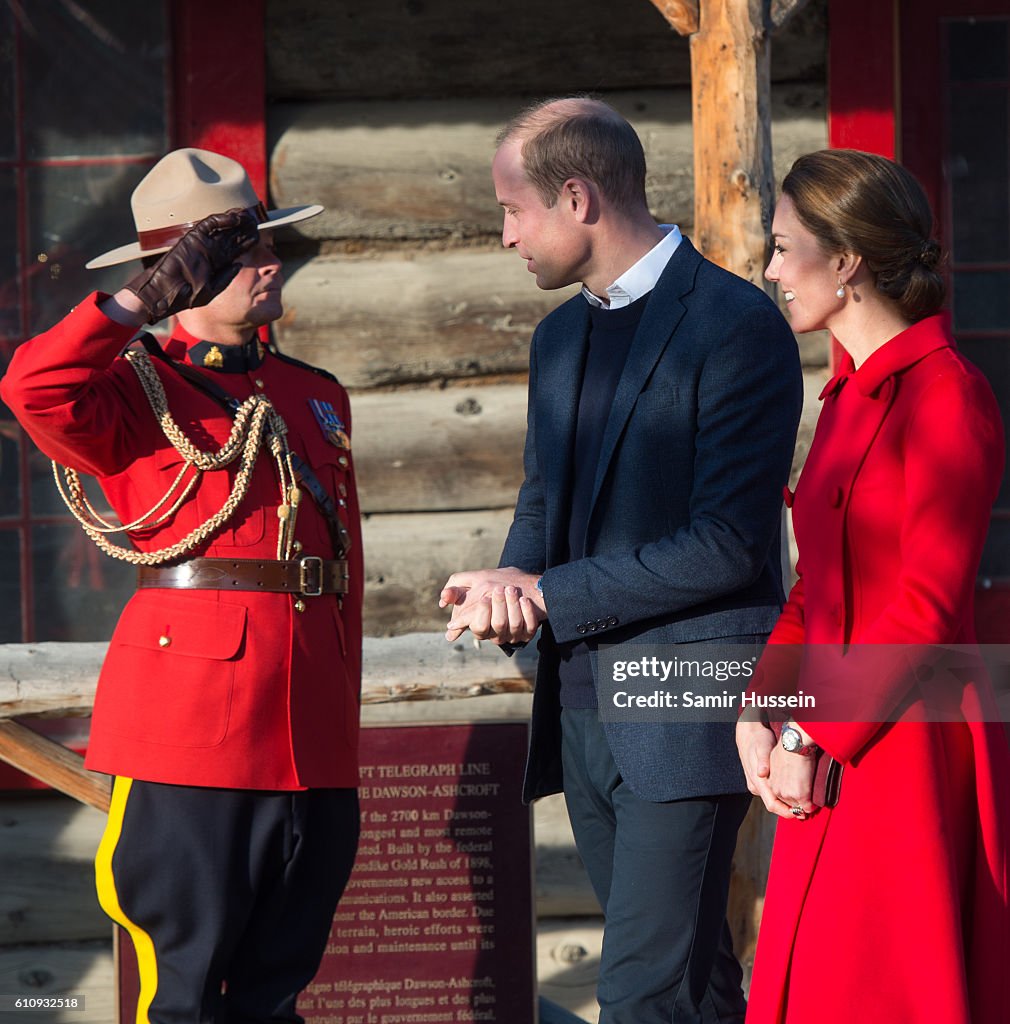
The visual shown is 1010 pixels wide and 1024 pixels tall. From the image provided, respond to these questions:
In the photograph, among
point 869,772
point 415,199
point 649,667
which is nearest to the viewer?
point 869,772

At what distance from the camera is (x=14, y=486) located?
476 centimetres

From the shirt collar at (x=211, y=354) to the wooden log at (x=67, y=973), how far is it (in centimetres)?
236

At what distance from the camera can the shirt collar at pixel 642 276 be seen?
2.57 m

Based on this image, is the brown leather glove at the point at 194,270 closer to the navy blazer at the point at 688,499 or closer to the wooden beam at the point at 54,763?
the navy blazer at the point at 688,499

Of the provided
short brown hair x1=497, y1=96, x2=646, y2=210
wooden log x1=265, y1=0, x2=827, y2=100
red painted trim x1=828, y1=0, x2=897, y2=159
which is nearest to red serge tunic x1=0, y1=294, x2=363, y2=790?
short brown hair x1=497, y1=96, x2=646, y2=210

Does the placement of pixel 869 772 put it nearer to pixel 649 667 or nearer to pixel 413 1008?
pixel 649 667

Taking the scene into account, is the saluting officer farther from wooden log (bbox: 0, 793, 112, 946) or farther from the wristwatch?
wooden log (bbox: 0, 793, 112, 946)

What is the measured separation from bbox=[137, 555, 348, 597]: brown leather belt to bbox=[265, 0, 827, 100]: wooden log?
2254 millimetres

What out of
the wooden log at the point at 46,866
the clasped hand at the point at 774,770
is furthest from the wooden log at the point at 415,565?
the clasped hand at the point at 774,770

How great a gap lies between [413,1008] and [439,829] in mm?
446

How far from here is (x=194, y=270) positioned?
9.04 feet

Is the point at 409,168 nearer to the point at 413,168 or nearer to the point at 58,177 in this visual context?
the point at 413,168

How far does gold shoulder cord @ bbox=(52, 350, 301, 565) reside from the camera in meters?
2.95

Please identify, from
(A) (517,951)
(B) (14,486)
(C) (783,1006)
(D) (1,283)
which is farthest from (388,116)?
(C) (783,1006)
